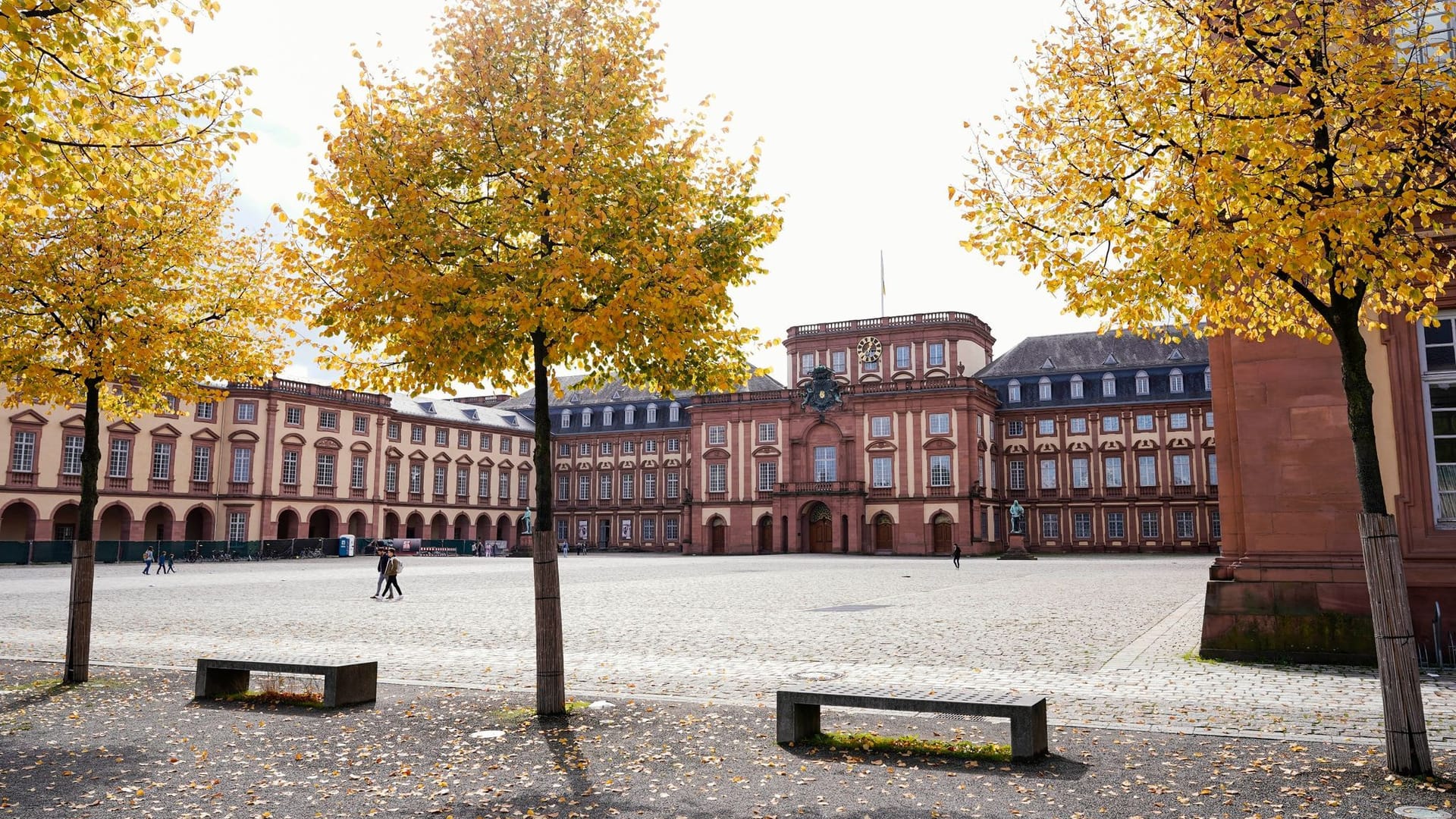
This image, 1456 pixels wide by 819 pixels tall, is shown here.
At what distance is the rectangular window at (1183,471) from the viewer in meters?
66.2

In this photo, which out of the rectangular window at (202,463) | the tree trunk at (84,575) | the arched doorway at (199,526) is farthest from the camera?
the arched doorway at (199,526)

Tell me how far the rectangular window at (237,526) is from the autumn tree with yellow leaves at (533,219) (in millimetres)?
57827

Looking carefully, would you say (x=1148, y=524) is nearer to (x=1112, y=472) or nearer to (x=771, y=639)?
(x=1112, y=472)

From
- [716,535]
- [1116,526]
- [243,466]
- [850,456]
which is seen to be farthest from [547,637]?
[716,535]

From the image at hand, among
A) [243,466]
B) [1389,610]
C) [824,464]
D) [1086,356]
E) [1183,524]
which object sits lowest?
[1389,610]

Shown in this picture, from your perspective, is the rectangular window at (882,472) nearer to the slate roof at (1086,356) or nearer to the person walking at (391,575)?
the slate roof at (1086,356)

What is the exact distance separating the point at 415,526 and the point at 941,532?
37545mm

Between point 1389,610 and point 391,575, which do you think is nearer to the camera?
point 1389,610

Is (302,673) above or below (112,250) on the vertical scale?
below

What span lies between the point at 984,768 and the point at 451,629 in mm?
12035

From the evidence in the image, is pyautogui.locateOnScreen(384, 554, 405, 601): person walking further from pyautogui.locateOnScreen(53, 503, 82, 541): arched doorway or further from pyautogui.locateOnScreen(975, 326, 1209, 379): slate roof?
pyautogui.locateOnScreen(975, 326, 1209, 379): slate roof

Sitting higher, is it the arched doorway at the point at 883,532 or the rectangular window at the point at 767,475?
the rectangular window at the point at 767,475

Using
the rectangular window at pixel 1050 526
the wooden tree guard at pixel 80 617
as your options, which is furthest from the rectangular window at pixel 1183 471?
the wooden tree guard at pixel 80 617

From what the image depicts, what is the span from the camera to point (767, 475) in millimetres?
72562
